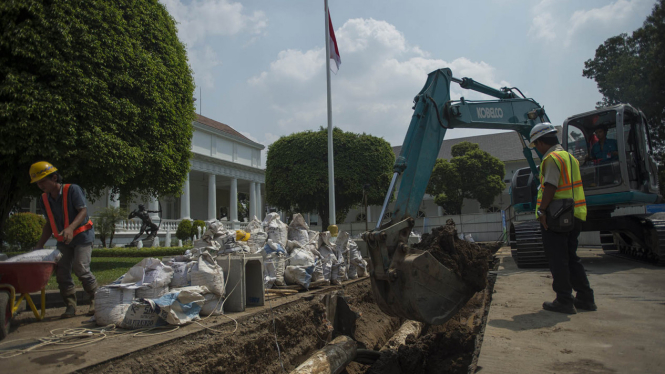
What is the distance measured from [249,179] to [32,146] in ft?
91.9

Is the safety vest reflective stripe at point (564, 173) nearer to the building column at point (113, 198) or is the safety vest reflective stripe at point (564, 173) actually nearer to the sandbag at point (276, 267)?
the sandbag at point (276, 267)

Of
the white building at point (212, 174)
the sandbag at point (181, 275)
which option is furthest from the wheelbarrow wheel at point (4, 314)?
the white building at point (212, 174)

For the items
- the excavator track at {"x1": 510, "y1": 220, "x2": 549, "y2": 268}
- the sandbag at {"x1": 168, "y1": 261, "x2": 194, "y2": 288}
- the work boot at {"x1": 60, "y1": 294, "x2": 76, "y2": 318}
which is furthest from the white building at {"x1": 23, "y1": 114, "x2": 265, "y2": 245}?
the sandbag at {"x1": 168, "y1": 261, "x2": 194, "y2": 288}

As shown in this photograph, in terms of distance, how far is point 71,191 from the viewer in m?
4.33

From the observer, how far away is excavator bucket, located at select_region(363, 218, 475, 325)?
3.35 meters

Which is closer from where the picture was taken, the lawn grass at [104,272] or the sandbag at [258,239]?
the sandbag at [258,239]

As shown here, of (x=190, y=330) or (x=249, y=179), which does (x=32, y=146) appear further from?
(x=249, y=179)

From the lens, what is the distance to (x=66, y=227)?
419 centimetres

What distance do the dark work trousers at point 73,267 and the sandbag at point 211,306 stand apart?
132 centimetres

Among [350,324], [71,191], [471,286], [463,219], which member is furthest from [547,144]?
[463,219]

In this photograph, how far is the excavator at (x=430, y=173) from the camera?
343 cm

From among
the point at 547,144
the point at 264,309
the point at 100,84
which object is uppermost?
the point at 100,84

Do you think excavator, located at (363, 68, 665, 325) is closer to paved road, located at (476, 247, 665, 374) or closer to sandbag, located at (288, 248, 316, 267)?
paved road, located at (476, 247, 665, 374)

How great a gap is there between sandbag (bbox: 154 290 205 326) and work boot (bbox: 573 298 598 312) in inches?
135
